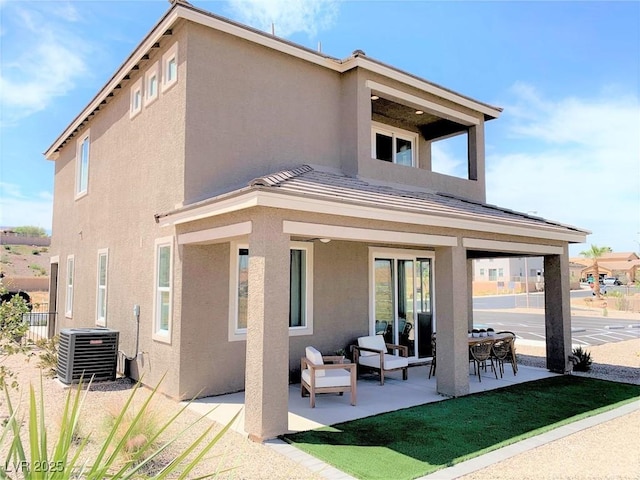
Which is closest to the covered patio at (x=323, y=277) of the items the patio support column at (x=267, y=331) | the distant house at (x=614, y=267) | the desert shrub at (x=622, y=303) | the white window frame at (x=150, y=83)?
the patio support column at (x=267, y=331)

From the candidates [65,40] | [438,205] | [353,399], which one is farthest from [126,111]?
[353,399]

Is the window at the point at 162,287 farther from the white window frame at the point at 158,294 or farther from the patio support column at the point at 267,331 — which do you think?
the patio support column at the point at 267,331

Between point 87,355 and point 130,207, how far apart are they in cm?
389

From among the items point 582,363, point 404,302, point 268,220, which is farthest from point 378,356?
point 582,363

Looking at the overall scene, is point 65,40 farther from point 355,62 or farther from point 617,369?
point 617,369

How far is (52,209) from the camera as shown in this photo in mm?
19953

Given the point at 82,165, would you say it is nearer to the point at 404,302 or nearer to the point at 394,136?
the point at 394,136

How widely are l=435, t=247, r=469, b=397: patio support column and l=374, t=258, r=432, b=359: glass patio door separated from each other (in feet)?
9.80

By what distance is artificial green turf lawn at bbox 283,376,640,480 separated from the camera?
6.16m

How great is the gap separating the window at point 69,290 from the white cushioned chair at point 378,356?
1076cm

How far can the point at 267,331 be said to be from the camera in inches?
275

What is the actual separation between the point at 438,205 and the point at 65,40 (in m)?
9.46

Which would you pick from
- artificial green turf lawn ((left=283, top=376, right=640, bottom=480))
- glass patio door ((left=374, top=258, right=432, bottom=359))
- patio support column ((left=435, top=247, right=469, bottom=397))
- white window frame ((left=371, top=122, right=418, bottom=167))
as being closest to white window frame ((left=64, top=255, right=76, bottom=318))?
glass patio door ((left=374, top=258, right=432, bottom=359))

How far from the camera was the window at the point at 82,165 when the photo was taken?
52.4 feet
